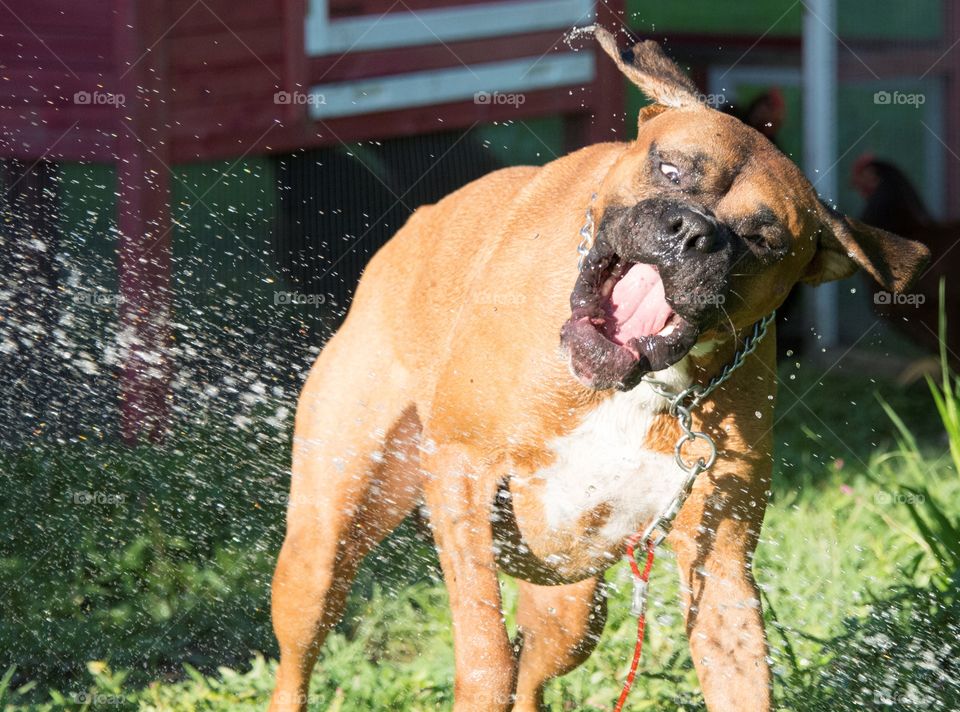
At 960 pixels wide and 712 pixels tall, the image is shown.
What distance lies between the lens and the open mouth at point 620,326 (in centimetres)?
340

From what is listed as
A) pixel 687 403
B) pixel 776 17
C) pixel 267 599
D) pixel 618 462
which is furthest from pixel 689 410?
pixel 776 17

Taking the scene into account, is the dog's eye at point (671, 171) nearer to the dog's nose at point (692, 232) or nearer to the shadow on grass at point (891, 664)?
the dog's nose at point (692, 232)

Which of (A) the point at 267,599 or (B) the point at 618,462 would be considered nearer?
(B) the point at 618,462

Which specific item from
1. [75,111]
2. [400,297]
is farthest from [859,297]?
[400,297]

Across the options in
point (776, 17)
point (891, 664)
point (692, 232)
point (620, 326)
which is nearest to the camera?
point (692, 232)

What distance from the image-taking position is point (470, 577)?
362 centimetres

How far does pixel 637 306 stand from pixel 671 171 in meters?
0.37

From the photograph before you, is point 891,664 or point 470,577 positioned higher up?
point 470,577

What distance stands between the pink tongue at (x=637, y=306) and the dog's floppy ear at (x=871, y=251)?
1.68 feet

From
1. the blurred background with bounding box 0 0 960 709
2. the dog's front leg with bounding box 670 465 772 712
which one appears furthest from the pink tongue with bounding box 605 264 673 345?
the blurred background with bounding box 0 0 960 709

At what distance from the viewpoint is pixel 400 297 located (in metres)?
4.39

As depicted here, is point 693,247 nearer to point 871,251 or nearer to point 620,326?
point 620,326

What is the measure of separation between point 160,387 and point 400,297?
257 cm

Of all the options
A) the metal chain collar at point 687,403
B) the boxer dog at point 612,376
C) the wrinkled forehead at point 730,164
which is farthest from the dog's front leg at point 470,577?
the wrinkled forehead at point 730,164
